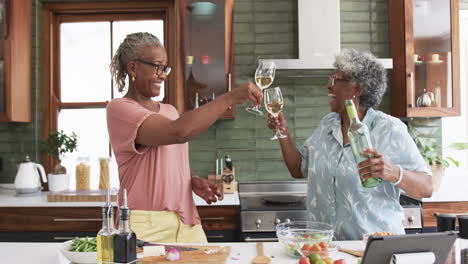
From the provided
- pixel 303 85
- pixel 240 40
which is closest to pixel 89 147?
pixel 240 40

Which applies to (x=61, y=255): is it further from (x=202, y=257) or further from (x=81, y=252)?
(x=202, y=257)

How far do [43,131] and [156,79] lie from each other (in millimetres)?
2100

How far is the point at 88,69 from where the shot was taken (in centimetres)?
373

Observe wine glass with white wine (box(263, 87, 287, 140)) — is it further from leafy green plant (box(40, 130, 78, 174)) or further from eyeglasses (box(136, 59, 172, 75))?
leafy green plant (box(40, 130, 78, 174))

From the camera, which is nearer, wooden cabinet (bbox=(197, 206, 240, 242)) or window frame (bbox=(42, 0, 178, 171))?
wooden cabinet (bbox=(197, 206, 240, 242))

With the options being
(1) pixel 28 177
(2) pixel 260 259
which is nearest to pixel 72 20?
(1) pixel 28 177

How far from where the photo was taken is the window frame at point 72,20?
361cm

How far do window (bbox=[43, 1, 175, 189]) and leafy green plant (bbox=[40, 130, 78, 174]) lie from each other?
26cm

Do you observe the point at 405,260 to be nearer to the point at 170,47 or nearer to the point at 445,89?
the point at 445,89

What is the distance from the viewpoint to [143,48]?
1.91 meters

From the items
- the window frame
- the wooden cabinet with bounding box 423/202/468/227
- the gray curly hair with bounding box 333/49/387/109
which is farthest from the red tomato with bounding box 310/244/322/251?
the window frame

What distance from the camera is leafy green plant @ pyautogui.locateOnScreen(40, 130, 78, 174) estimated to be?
11.1ft

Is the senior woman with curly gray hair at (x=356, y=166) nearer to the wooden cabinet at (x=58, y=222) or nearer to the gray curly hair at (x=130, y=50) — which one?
the gray curly hair at (x=130, y=50)

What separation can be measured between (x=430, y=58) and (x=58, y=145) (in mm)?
2872
